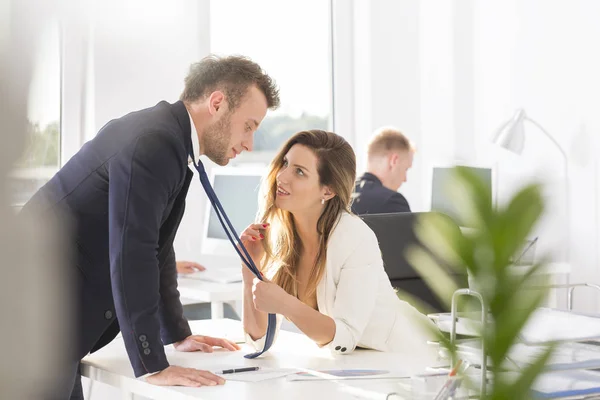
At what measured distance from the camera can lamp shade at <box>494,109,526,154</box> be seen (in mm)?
4629

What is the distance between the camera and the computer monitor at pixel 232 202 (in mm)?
4074

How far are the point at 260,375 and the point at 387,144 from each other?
3.02 metres

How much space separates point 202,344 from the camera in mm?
2074

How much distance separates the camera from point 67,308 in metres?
0.32

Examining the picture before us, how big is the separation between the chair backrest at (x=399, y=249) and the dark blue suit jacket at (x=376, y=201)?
134cm

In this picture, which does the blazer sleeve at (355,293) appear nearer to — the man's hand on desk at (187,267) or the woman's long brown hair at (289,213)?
the woman's long brown hair at (289,213)

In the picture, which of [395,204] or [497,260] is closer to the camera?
[497,260]

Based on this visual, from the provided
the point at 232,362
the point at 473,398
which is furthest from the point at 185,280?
the point at 473,398

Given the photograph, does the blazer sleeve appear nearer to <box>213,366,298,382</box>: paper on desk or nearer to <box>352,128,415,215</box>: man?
<box>213,366,298,382</box>: paper on desk

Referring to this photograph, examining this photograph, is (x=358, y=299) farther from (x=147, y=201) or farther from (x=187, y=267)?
(x=187, y=267)

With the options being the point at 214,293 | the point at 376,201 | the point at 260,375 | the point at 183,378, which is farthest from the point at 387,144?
the point at 183,378

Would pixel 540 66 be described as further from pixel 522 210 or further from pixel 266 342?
pixel 522 210

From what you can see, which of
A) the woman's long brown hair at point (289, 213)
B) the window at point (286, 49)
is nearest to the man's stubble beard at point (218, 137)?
the woman's long brown hair at point (289, 213)

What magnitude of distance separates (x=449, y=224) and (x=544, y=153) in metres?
4.44
